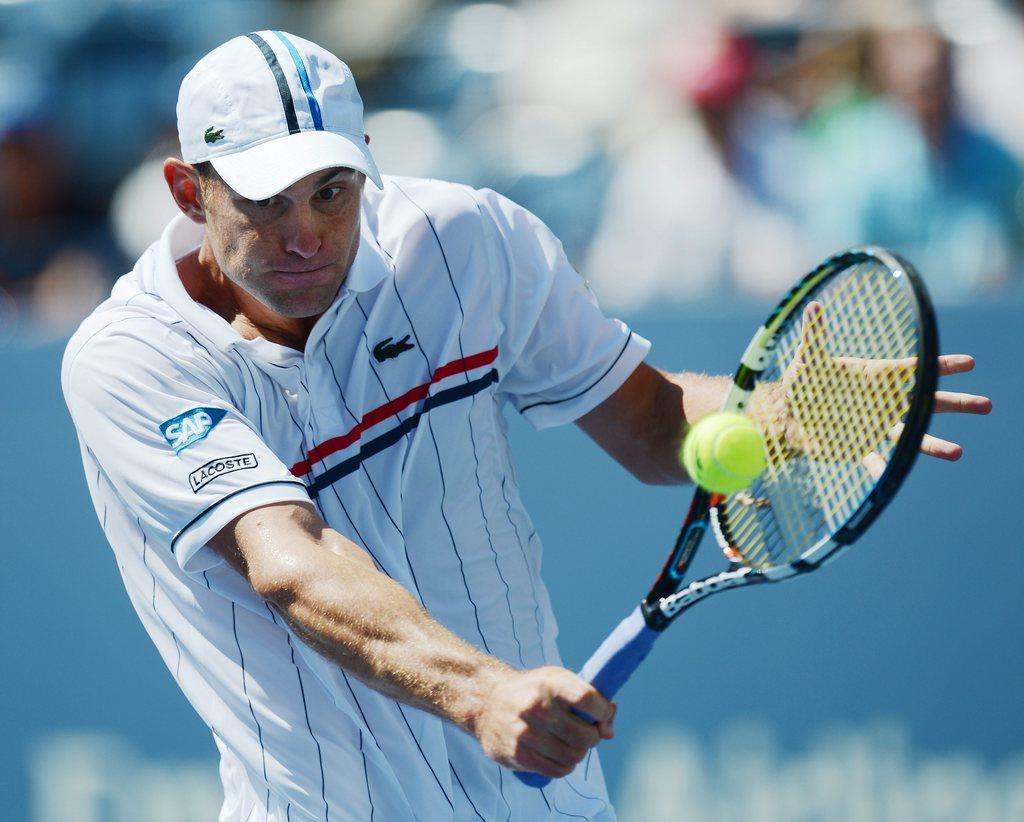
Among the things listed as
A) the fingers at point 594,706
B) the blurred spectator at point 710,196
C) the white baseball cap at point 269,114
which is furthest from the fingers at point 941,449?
the blurred spectator at point 710,196

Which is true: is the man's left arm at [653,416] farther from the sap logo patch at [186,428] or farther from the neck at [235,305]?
the sap logo patch at [186,428]

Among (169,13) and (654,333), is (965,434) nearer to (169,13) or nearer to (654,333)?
(654,333)

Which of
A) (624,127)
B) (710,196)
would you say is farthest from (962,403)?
(624,127)

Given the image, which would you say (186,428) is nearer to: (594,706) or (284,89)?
(284,89)

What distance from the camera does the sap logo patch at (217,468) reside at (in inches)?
83.4

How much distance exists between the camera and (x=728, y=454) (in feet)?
6.99

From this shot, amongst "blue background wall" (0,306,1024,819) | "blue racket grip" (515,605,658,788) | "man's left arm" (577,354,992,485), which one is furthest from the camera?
"blue background wall" (0,306,1024,819)

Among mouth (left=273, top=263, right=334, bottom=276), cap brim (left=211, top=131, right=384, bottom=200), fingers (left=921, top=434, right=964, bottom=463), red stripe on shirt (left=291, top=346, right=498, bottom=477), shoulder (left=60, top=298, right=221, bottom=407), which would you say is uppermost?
cap brim (left=211, top=131, right=384, bottom=200)

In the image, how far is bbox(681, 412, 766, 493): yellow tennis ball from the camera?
7.00 ft

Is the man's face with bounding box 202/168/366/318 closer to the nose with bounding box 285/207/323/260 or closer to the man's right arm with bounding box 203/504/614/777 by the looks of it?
the nose with bounding box 285/207/323/260

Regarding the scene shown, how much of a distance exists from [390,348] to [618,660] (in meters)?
0.69

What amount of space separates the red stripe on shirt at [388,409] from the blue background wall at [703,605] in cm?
150

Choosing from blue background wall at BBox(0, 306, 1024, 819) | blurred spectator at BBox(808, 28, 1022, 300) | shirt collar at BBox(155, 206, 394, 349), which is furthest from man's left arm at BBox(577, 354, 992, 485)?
blurred spectator at BBox(808, 28, 1022, 300)

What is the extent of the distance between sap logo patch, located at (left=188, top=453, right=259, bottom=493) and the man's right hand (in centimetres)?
53
